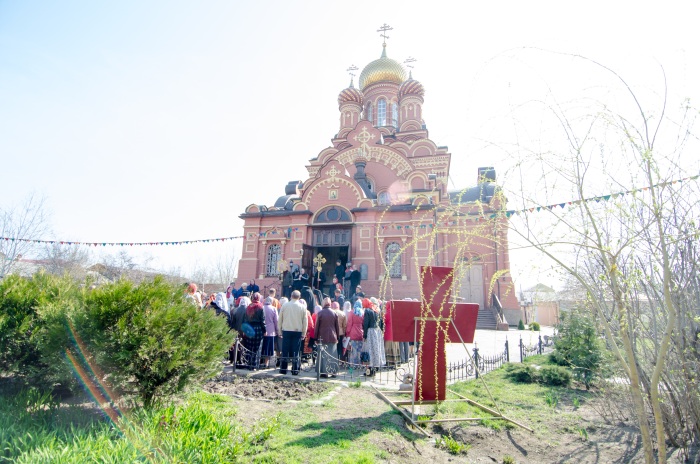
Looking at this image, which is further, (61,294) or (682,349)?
(61,294)

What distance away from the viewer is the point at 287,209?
22.1m

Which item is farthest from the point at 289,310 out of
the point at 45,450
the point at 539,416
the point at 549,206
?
the point at 549,206

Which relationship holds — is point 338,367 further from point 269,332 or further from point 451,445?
point 451,445

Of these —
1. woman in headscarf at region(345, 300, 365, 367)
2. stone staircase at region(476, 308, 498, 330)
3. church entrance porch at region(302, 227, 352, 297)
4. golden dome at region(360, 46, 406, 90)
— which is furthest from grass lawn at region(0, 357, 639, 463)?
golden dome at region(360, 46, 406, 90)

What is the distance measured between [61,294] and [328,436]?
395 centimetres

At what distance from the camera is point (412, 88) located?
2823 cm

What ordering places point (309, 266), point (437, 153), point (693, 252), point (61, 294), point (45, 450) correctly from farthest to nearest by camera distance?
1. point (437, 153)
2. point (309, 266)
3. point (61, 294)
4. point (693, 252)
5. point (45, 450)

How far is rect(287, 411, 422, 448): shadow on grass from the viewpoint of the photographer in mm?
3972

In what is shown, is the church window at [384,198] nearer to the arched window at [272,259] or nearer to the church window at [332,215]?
the church window at [332,215]

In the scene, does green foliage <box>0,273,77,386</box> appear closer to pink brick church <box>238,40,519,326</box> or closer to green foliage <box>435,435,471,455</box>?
green foliage <box>435,435,471,455</box>

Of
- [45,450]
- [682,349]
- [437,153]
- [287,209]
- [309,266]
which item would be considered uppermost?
[437,153]

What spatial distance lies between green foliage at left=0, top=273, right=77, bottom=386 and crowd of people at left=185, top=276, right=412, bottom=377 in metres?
2.82

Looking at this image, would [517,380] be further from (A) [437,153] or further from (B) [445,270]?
(A) [437,153]

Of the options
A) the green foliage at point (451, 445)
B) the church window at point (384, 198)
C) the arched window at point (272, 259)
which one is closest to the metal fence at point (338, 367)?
the green foliage at point (451, 445)
